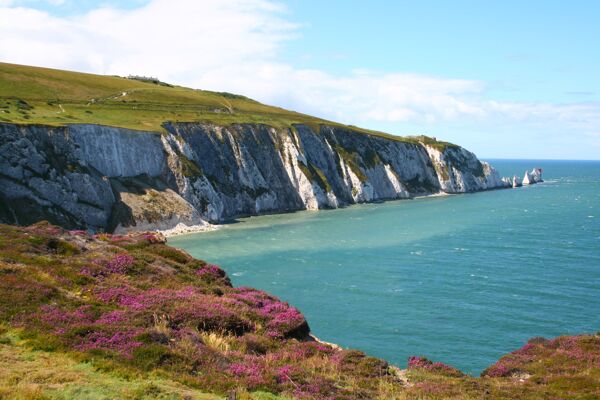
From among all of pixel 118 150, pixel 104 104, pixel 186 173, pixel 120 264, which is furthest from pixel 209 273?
pixel 104 104

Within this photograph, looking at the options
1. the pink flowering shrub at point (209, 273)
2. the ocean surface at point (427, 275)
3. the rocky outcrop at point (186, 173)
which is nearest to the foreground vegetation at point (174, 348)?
the pink flowering shrub at point (209, 273)

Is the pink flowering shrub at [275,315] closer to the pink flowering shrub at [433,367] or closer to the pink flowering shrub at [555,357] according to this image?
the pink flowering shrub at [433,367]

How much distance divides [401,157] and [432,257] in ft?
377

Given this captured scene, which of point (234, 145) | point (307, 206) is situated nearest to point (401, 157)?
point (307, 206)

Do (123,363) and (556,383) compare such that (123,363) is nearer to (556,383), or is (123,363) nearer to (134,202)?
(556,383)

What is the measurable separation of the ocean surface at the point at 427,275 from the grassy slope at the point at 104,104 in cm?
3722

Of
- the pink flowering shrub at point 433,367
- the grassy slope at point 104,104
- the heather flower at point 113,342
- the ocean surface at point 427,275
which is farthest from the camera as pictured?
the grassy slope at point 104,104

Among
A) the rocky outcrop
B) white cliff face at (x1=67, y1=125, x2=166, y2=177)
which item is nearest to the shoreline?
the rocky outcrop

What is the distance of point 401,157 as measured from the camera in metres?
181

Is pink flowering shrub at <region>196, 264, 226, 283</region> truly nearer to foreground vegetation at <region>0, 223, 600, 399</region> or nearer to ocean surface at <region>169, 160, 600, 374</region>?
foreground vegetation at <region>0, 223, 600, 399</region>

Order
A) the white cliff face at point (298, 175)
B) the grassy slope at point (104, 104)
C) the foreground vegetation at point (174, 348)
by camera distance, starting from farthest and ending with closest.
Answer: the white cliff face at point (298, 175), the grassy slope at point (104, 104), the foreground vegetation at point (174, 348)

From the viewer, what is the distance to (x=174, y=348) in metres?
18.8

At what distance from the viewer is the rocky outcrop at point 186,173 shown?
82.2m

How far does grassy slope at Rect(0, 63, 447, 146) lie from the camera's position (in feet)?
343
